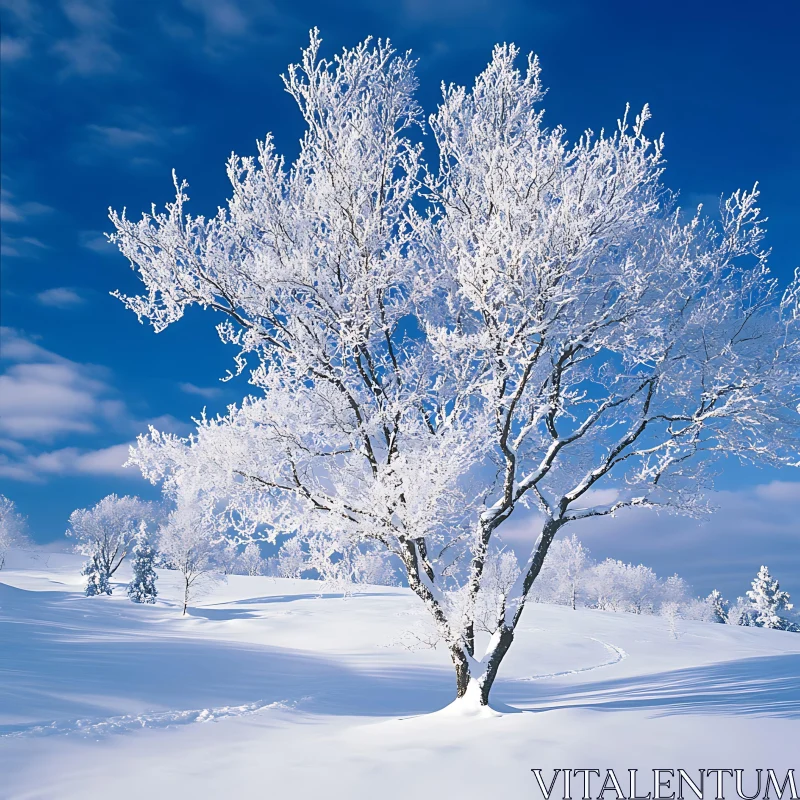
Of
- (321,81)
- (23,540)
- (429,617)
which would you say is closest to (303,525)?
(429,617)

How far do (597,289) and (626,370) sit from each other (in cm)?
163

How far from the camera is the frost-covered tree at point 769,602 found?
6125cm

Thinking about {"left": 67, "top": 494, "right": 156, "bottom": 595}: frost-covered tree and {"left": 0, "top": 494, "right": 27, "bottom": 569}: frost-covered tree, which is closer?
{"left": 67, "top": 494, "right": 156, "bottom": 595}: frost-covered tree

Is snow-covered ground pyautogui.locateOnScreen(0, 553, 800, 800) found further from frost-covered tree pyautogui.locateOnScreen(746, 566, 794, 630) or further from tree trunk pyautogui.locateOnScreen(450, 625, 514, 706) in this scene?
frost-covered tree pyautogui.locateOnScreen(746, 566, 794, 630)

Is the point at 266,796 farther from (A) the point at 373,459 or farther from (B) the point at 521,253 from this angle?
(B) the point at 521,253

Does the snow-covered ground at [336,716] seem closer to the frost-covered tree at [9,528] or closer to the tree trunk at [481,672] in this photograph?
the tree trunk at [481,672]

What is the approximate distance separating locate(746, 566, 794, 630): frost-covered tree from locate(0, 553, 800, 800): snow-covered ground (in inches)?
1426

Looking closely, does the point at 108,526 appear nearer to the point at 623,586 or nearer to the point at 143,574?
the point at 143,574

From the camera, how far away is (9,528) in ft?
272

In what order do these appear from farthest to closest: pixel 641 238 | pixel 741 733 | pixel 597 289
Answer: pixel 641 238 → pixel 597 289 → pixel 741 733

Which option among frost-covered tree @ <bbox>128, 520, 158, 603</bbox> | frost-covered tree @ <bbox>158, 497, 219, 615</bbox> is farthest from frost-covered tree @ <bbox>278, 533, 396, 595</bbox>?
frost-covered tree @ <bbox>128, 520, 158, 603</bbox>

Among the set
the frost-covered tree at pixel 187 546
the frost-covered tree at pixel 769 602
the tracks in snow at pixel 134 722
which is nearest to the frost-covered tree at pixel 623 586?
the frost-covered tree at pixel 769 602

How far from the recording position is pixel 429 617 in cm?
927

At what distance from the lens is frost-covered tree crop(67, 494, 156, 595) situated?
6125cm
